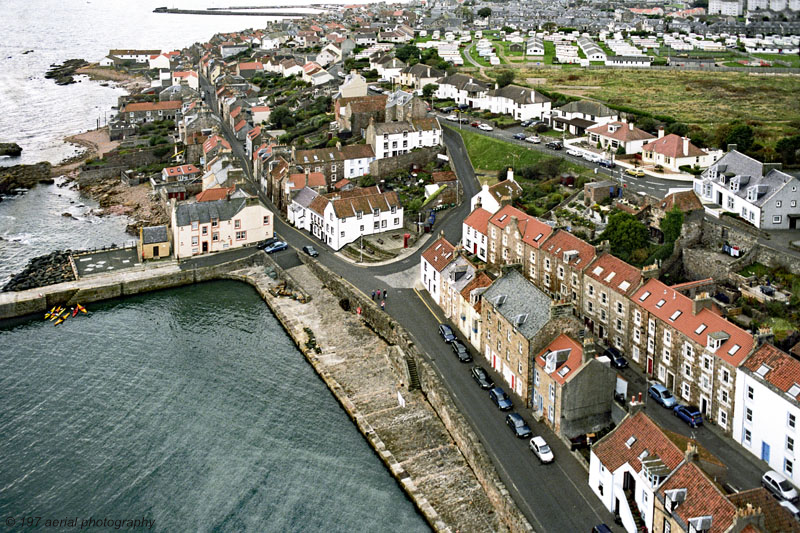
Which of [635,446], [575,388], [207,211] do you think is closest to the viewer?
[635,446]

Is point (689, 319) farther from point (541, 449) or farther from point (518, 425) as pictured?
point (541, 449)

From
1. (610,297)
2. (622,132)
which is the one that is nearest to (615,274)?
(610,297)

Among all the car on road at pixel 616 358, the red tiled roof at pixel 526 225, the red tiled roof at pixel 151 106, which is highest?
the red tiled roof at pixel 151 106

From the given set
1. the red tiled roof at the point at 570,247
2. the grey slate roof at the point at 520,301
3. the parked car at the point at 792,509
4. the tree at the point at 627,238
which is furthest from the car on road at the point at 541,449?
the tree at the point at 627,238

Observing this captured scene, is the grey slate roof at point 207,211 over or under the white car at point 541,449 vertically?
over

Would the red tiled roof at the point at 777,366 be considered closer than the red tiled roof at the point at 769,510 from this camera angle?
No

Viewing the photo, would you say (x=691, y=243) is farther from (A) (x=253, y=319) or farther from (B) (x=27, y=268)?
(B) (x=27, y=268)

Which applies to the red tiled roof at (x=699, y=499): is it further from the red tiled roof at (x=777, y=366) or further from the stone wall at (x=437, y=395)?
the red tiled roof at (x=777, y=366)
